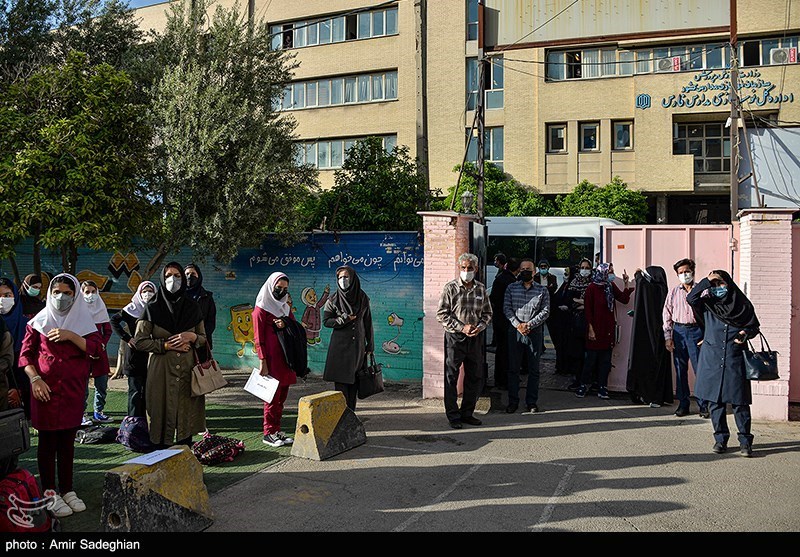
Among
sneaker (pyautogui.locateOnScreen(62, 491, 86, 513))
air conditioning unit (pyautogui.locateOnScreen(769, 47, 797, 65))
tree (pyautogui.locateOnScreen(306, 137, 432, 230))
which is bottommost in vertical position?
sneaker (pyautogui.locateOnScreen(62, 491, 86, 513))

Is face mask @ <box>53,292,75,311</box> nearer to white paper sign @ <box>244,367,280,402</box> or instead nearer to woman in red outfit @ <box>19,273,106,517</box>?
woman in red outfit @ <box>19,273,106,517</box>

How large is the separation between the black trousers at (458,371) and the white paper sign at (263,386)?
214cm

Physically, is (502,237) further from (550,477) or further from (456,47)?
(456,47)

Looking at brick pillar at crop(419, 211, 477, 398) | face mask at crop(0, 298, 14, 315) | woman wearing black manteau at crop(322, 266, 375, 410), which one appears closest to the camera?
face mask at crop(0, 298, 14, 315)

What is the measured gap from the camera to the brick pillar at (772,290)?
26.4ft

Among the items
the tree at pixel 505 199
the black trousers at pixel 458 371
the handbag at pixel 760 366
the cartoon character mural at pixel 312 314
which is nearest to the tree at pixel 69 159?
the cartoon character mural at pixel 312 314

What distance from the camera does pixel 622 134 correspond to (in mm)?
27578

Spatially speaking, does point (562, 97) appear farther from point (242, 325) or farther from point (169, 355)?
point (169, 355)

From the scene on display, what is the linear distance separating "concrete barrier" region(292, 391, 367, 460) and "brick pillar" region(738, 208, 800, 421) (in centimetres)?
524

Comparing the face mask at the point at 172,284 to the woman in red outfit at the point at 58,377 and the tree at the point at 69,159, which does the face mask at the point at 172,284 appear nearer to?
the woman in red outfit at the point at 58,377

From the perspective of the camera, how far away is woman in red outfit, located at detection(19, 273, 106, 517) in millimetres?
5078

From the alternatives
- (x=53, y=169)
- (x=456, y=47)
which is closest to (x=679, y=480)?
(x=53, y=169)

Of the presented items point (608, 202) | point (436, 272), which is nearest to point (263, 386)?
point (436, 272)

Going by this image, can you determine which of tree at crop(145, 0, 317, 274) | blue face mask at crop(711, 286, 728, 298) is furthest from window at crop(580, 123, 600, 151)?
blue face mask at crop(711, 286, 728, 298)
